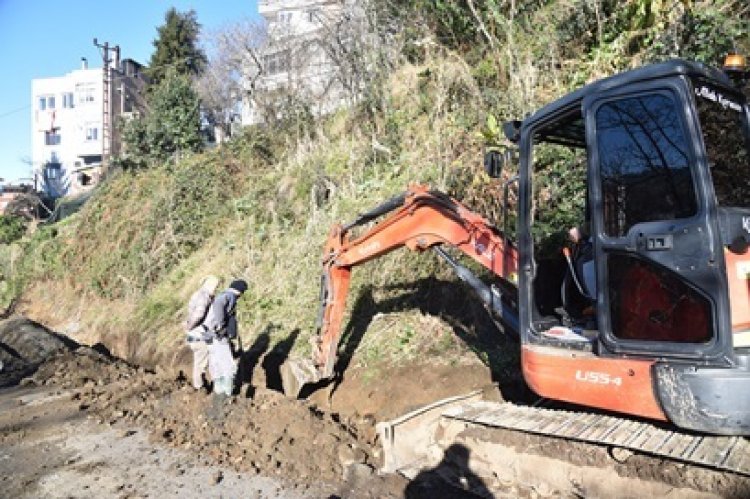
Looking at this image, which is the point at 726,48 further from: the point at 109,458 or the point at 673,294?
the point at 109,458

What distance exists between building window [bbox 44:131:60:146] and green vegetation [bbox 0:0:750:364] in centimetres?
4250

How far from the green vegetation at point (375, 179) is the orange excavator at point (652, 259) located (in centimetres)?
247

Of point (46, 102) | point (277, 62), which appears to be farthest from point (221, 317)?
point (46, 102)

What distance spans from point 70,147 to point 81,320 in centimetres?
4495

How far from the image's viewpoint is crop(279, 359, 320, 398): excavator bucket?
24.3 feet

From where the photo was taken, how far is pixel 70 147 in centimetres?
5525

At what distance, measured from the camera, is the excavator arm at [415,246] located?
5.44 m

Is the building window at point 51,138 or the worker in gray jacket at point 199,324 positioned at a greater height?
the building window at point 51,138

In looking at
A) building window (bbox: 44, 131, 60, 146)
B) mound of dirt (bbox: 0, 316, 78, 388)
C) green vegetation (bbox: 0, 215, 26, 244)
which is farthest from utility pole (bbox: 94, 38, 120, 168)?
mound of dirt (bbox: 0, 316, 78, 388)

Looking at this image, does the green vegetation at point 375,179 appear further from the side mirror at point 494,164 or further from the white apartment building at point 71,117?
the white apartment building at point 71,117

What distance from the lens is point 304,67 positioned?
1750cm

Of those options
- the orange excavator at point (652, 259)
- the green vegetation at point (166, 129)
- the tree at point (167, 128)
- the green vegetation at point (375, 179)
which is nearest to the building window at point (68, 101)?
the green vegetation at point (166, 129)

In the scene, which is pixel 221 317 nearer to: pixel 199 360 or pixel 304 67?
pixel 199 360

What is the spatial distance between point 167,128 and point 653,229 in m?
19.9
